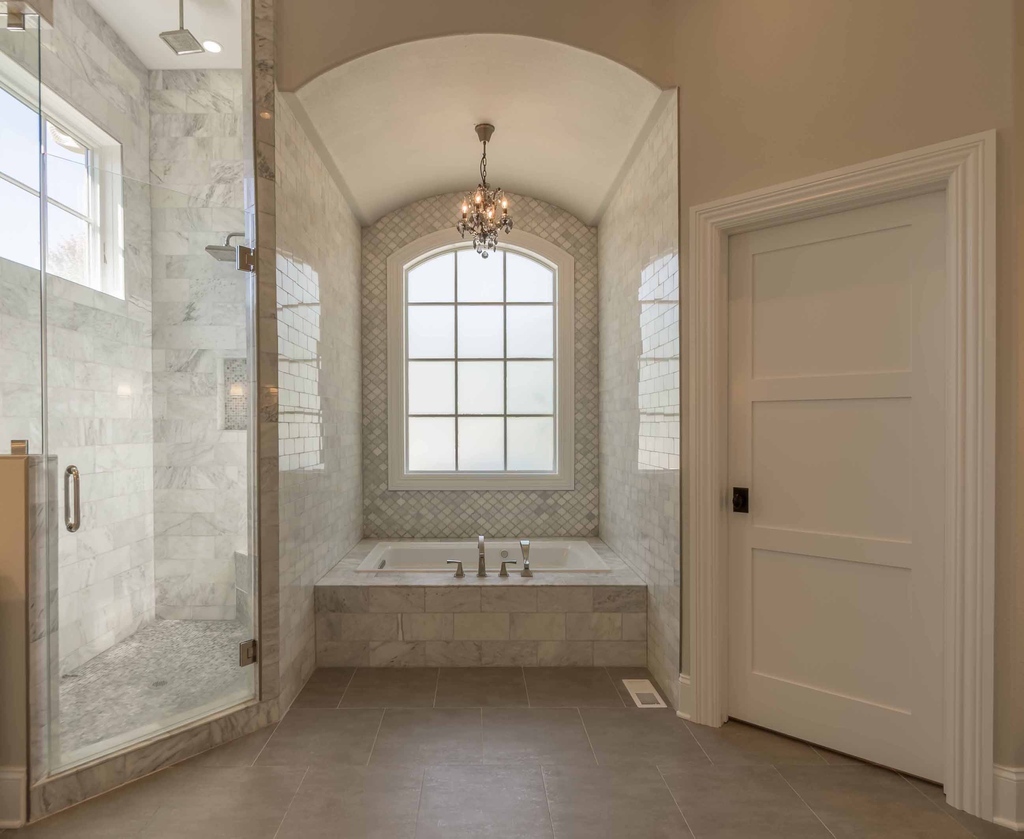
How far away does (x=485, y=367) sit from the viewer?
4.88 meters

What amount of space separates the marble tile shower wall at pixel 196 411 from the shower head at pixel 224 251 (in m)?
0.02

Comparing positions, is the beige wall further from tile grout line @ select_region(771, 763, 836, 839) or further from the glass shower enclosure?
the glass shower enclosure

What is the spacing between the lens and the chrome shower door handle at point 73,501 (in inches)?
84.5

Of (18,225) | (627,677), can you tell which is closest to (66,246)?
(18,225)

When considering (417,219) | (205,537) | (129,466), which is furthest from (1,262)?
(417,219)

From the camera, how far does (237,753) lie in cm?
244

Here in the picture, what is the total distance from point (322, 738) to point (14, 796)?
3.20ft

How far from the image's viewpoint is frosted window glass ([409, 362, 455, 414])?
4844 mm

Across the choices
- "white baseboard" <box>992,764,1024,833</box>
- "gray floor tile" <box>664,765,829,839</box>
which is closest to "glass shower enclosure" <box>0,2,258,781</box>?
"gray floor tile" <box>664,765,829,839</box>

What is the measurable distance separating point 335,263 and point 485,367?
4.75 ft

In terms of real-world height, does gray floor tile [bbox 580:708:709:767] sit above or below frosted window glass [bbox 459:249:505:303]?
below

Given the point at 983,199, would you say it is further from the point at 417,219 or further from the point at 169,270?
the point at 417,219

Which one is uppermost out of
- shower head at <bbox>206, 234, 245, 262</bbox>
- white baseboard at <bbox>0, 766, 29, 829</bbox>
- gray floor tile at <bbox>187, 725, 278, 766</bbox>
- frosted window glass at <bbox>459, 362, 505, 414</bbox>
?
shower head at <bbox>206, 234, 245, 262</bbox>

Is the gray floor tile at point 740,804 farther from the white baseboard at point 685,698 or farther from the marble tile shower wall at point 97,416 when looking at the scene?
the marble tile shower wall at point 97,416
